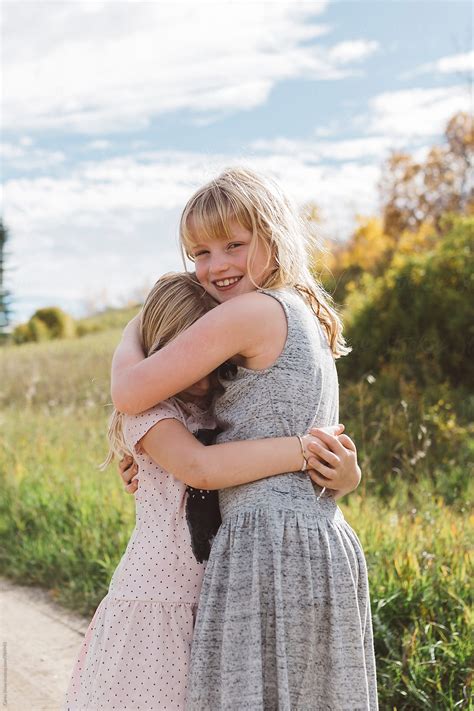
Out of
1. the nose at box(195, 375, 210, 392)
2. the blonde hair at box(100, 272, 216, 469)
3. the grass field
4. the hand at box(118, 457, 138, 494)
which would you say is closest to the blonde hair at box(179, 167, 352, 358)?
the blonde hair at box(100, 272, 216, 469)

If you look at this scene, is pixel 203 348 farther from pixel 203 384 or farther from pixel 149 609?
pixel 149 609

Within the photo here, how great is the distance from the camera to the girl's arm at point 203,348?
2.10 metres

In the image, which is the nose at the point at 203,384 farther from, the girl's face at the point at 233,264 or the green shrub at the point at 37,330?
the green shrub at the point at 37,330

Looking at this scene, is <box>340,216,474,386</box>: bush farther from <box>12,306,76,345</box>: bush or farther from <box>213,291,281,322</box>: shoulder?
<box>12,306,76,345</box>: bush

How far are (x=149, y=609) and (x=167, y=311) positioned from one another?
789mm

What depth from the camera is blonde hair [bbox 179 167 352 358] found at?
88.1 inches

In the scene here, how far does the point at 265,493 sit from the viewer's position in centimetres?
212

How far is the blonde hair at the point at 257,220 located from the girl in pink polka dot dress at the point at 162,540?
183 mm

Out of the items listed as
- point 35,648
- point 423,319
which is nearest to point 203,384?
point 35,648

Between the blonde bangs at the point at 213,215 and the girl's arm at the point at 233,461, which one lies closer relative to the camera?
the girl's arm at the point at 233,461

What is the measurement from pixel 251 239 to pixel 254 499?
0.68m

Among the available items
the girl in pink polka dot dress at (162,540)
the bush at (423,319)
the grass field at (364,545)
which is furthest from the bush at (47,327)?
the girl in pink polka dot dress at (162,540)

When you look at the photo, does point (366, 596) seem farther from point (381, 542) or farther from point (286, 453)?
point (381, 542)

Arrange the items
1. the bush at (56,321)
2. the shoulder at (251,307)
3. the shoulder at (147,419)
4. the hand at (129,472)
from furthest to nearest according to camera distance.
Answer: the bush at (56,321), the hand at (129,472), the shoulder at (147,419), the shoulder at (251,307)
